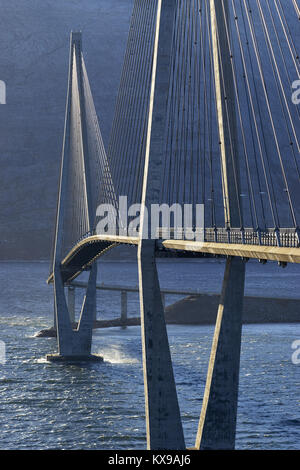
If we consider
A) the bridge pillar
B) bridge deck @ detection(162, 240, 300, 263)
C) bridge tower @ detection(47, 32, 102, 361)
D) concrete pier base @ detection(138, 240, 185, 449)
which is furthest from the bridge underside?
bridge tower @ detection(47, 32, 102, 361)

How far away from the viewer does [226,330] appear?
2209cm

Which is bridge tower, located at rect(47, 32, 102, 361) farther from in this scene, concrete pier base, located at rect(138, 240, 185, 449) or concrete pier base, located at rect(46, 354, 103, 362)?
concrete pier base, located at rect(138, 240, 185, 449)

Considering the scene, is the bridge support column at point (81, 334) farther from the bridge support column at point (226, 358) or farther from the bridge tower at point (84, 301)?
the bridge support column at point (226, 358)

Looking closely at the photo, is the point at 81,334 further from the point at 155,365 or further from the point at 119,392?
the point at 155,365

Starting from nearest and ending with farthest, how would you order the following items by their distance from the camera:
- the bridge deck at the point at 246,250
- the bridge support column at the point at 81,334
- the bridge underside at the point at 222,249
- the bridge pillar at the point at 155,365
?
the bridge deck at the point at 246,250 < the bridge underside at the point at 222,249 < the bridge pillar at the point at 155,365 < the bridge support column at the point at 81,334

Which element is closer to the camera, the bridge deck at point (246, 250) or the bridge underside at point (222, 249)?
the bridge deck at point (246, 250)

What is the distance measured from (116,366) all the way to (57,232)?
1250cm

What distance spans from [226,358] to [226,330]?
728 millimetres

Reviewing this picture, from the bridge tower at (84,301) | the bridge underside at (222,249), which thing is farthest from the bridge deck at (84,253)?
the bridge tower at (84,301)

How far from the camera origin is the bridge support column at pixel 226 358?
22.0 meters

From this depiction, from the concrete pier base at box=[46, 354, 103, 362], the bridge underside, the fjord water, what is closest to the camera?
the bridge underside

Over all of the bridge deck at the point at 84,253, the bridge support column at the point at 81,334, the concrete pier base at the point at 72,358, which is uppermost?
the bridge deck at the point at 84,253

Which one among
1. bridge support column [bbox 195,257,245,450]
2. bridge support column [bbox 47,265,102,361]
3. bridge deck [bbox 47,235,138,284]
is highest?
bridge deck [bbox 47,235,138,284]

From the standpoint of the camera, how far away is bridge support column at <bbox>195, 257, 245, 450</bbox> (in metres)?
22.0
